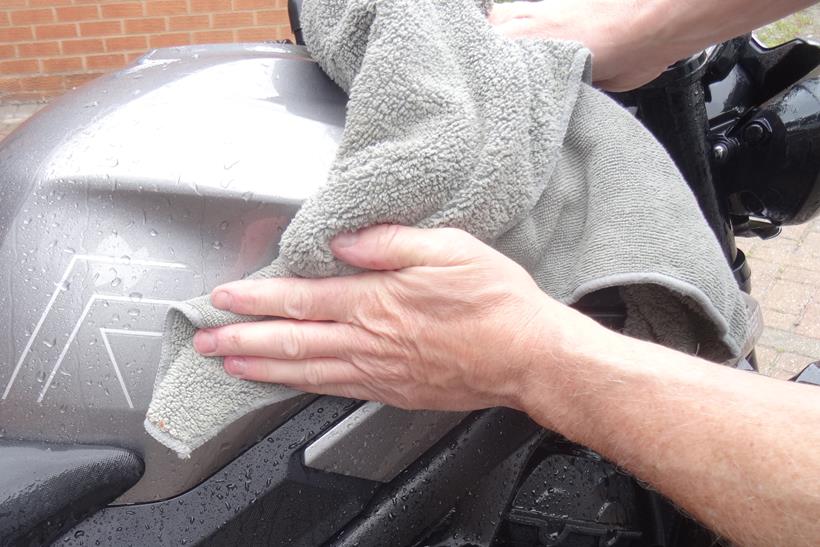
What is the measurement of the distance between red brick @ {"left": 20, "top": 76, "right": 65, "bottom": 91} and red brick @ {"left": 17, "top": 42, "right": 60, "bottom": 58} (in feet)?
0.41

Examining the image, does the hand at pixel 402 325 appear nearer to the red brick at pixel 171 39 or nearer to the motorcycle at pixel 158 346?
the motorcycle at pixel 158 346

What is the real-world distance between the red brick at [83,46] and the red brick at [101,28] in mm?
42

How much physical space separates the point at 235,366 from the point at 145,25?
4.05 metres

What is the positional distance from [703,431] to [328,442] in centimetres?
46

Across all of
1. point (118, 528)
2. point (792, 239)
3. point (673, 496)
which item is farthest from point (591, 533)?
point (792, 239)

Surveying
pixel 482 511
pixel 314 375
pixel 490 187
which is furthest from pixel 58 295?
pixel 482 511

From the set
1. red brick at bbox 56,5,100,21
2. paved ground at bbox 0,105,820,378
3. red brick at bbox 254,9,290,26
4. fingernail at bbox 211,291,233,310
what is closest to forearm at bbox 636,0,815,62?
fingernail at bbox 211,291,233,310

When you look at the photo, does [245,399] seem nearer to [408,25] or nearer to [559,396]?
[559,396]

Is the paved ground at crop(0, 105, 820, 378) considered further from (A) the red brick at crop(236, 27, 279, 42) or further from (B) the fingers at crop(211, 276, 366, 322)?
(B) the fingers at crop(211, 276, 366, 322)

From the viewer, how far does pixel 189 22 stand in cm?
461

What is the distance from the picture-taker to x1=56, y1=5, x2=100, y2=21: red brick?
4.54 meters

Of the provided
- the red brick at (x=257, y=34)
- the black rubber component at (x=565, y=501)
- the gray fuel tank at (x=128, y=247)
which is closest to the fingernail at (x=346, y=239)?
the gray fuel tank at (x=128, y=247)

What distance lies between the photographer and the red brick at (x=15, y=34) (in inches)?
179

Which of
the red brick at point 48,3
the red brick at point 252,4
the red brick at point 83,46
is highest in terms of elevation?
the red brick at point 48,3
